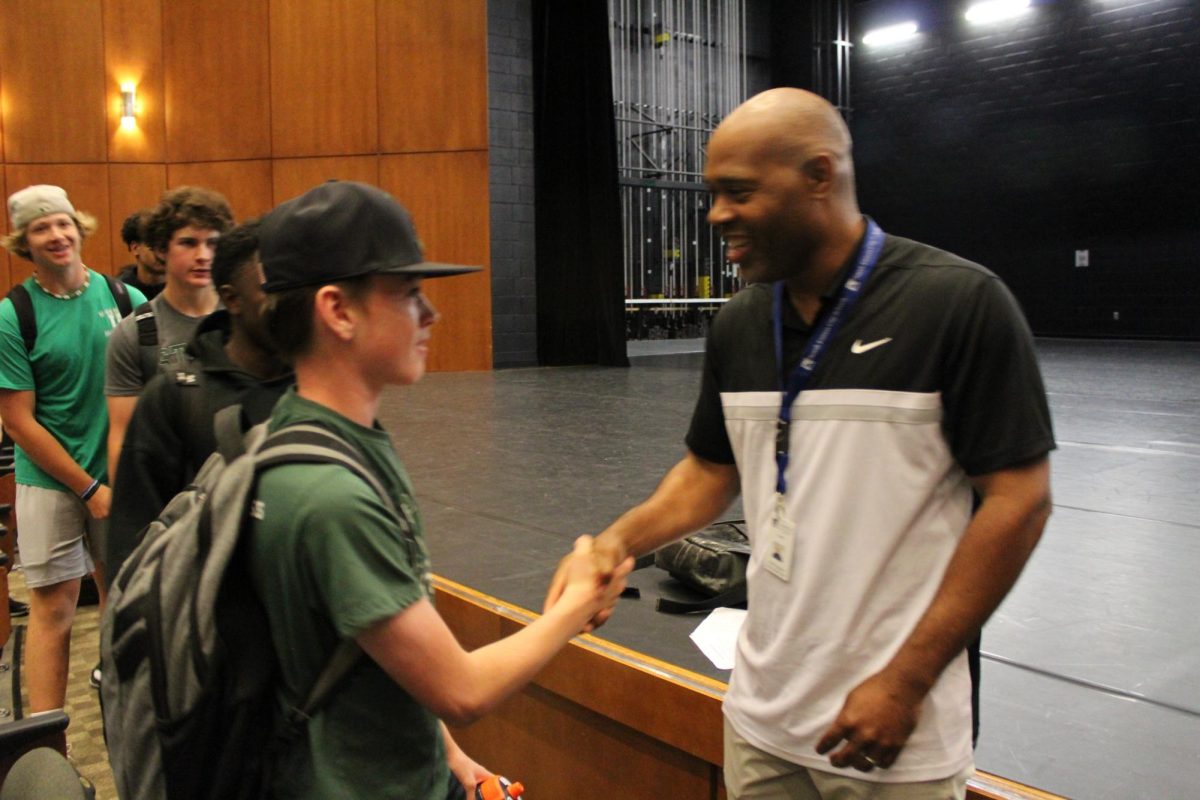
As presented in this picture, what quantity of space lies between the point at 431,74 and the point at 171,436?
29.3 ft

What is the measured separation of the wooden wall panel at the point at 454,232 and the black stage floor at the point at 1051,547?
278 centimetres

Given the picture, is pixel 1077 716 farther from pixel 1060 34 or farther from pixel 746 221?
pixel 1060 34

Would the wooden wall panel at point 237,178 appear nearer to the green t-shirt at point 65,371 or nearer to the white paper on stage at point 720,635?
the green t-shirt at point 65,371

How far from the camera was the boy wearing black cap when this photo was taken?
0.95 meters

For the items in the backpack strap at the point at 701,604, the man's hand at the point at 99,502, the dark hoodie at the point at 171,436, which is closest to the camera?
the dark hoodie at the point at 171,436

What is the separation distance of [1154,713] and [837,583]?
101 cm

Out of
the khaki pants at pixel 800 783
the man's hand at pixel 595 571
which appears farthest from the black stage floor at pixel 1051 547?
the man's hand at pixel 595 571

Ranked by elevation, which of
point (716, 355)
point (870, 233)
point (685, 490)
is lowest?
point (685, 490)

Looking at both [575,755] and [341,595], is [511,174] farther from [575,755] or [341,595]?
[341,595]

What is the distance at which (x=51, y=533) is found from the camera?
2.69m

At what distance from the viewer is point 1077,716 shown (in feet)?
6.01

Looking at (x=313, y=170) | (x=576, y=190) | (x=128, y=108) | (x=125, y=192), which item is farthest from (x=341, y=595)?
(x=128, y=108)

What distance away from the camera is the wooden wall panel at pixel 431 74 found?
992 centimetres

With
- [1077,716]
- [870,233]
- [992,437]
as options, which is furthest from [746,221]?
[1077,716]
